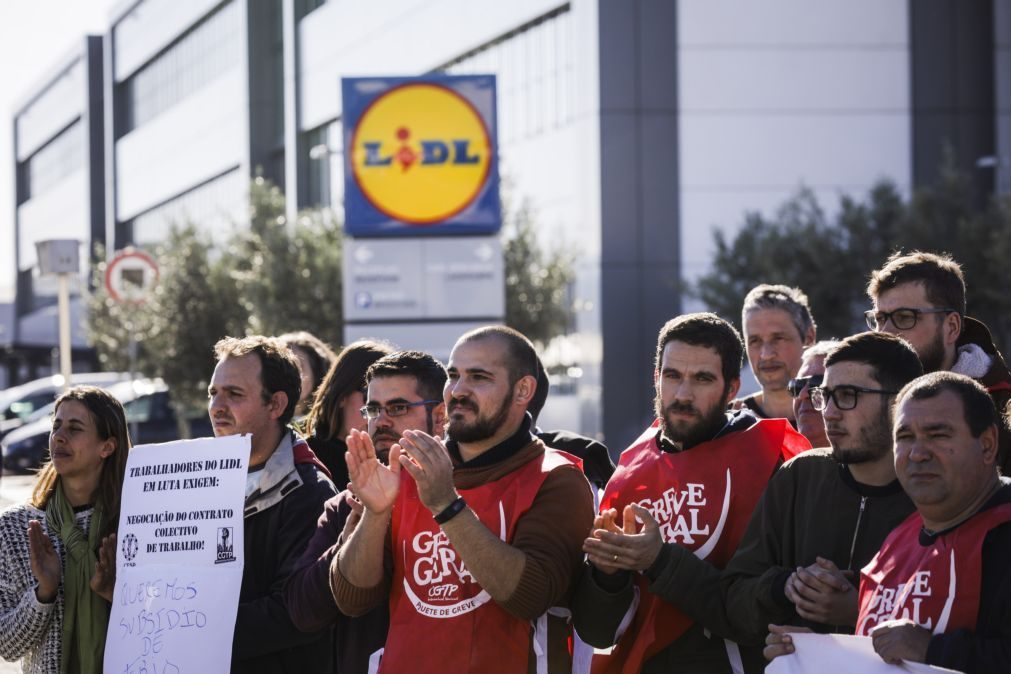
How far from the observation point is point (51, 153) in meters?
79.7

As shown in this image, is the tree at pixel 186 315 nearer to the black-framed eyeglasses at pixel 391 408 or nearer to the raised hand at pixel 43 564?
the raised hand at pixel 43 564

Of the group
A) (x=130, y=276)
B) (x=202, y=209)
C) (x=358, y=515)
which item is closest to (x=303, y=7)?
(x=202, y=209)

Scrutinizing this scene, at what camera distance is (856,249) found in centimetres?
2917

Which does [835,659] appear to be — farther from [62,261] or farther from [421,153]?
[62,261]

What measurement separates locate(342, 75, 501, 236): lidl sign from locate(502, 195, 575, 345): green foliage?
17.7 metres

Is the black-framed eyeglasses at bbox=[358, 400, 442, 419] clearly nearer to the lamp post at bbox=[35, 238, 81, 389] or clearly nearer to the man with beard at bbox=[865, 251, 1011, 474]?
the man with beard at bbox=[865, 251, 1011, 474]

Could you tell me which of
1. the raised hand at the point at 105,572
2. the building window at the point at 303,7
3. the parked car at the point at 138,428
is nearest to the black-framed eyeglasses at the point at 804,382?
the raised hand at the point at 105,572

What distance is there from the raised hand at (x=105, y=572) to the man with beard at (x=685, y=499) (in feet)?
5.91

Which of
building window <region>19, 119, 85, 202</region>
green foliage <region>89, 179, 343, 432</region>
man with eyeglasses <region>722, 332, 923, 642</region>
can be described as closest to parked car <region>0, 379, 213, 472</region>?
green foliage <region>89, 179, 343, 432</region>

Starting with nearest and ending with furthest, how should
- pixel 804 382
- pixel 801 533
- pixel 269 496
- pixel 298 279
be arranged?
pixel 801 533 → pixel 804 382 → pixel 269 496 → pixel 298 279

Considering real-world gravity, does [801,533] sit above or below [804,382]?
below

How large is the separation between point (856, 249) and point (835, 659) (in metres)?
26.1

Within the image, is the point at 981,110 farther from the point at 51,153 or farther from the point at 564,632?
the point at 51,153

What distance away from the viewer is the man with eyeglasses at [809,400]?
5.27 metres
